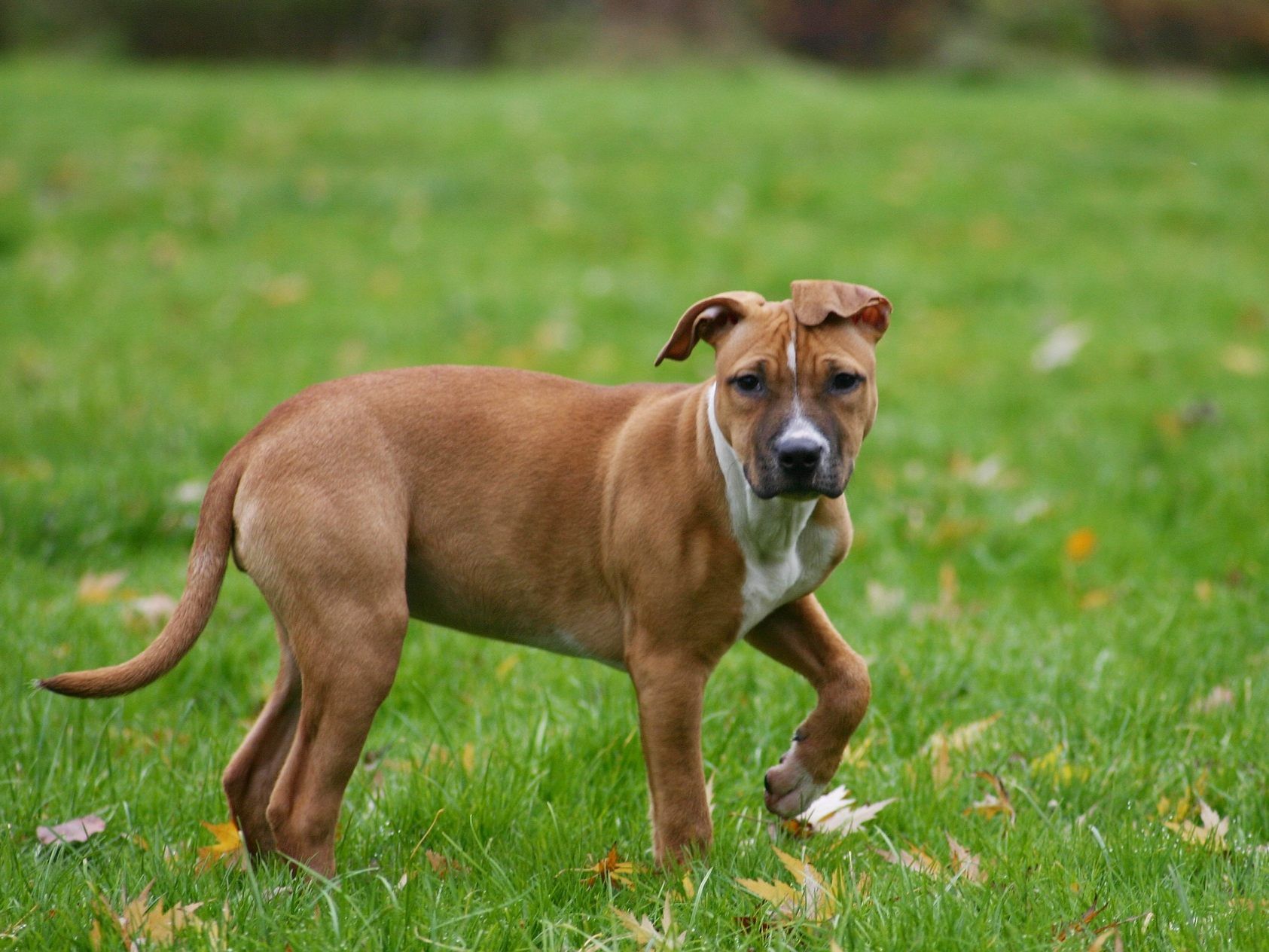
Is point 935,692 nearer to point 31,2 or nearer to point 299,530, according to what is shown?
point 299,530

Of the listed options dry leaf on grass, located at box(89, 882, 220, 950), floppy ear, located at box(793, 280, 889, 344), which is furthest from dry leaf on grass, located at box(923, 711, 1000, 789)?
dry leaf on grass, located at box(89, 882, 220, 950)

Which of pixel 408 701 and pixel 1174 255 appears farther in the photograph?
pixel 1174 255

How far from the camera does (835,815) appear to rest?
3.38m

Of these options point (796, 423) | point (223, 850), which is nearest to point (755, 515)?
point (796, 423)

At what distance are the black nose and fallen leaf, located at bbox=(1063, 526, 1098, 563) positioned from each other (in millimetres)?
2931

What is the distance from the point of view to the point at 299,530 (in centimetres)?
301

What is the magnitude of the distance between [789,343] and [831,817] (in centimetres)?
119

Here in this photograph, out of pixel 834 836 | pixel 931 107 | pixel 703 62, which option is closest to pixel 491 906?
pixel 834 836

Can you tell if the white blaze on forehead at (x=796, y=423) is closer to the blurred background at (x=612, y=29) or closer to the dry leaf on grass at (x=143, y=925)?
the dry leaf on grass at (x=143, y=925)

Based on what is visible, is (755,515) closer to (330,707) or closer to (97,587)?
(330,707)

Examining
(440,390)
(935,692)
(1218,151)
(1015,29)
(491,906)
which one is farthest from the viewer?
(1015,29)

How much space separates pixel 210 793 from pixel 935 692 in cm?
209

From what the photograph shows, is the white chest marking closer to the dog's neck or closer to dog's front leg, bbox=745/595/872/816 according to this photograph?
the dog's neck

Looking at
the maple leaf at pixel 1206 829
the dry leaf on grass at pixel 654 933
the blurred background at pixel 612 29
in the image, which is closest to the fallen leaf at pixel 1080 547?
the maple leaf at pixel 1206 829
